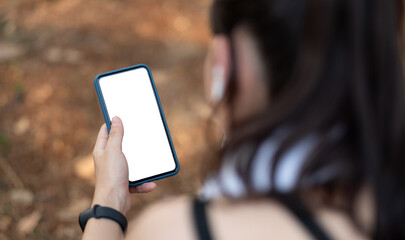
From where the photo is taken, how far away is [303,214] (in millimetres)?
901

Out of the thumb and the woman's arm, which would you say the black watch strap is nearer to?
the woman's arm

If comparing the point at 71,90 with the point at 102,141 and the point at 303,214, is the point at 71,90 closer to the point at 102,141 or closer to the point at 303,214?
the point at 102,141

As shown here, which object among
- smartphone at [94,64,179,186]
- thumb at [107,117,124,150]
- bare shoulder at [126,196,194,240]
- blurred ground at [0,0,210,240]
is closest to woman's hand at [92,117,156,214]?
thumb at [107,117,124,150]

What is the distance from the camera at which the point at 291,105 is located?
0.86 metres

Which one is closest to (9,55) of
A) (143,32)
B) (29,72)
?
(29,72)

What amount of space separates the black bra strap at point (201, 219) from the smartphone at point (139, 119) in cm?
63

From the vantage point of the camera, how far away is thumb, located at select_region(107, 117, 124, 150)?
1.44 meters

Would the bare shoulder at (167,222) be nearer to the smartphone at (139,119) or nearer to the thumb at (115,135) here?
the thumb at (115,135)

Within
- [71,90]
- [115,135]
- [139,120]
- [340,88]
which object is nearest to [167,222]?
[340,88]

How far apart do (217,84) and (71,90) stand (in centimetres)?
200

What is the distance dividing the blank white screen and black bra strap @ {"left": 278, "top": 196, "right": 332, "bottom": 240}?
76 cm

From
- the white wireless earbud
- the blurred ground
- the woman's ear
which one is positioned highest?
the woman's ear

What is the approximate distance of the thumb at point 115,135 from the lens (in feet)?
4.72

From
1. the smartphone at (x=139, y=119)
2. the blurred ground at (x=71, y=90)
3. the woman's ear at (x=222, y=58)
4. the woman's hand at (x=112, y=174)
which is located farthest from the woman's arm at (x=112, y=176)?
the blurred ground at (x=71, y=90)
